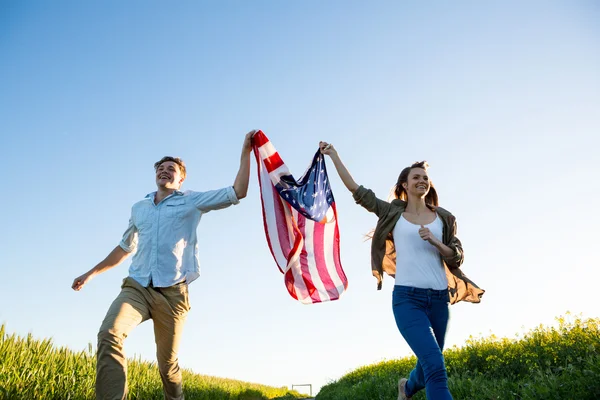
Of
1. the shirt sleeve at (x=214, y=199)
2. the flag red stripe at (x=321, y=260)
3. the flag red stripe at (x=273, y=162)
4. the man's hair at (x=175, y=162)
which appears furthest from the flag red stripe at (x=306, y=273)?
the man's hair at (x=175, y=162)

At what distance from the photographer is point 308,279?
6.85 m

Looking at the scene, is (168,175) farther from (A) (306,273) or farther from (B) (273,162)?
(A) (306,273)

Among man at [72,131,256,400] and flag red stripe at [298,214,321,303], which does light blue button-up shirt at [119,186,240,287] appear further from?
flag red stripe at [298,214,321,303]

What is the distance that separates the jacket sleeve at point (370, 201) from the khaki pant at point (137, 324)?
2.21 metres

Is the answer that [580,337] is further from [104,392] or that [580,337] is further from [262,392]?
[262,392]

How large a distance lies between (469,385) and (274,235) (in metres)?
3.46

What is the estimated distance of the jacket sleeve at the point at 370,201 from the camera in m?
5.34

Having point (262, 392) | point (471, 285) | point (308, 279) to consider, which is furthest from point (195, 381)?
point (471, 285)

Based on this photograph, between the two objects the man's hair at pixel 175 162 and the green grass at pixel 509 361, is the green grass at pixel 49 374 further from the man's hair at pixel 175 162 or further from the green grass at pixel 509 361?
the green grass at pixel 509 361

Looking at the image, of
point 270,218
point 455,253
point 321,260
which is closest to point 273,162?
point 270,218

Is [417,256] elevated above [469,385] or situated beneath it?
elevated above

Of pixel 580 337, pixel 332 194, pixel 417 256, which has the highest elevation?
pixel 332 194

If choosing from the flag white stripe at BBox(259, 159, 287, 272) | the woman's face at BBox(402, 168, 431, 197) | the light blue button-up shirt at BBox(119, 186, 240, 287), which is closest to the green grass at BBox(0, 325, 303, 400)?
the light blue button-up shirt at BBox(119, 186, 240, 287)

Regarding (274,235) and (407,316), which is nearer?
(407,316)
